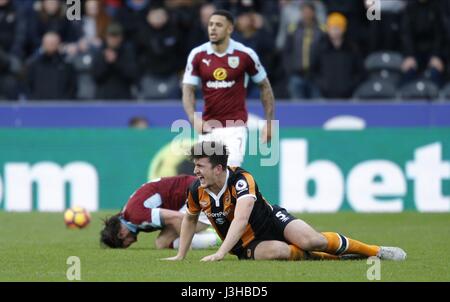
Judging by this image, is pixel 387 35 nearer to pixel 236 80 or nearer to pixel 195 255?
pixel 236 80

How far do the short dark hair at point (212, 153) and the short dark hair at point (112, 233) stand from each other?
2275 mm

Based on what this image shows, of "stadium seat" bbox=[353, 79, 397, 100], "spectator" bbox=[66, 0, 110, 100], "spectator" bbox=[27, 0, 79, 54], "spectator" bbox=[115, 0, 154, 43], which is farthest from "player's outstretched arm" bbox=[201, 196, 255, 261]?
"spectator" bbox=[27, 0, 79, 54]

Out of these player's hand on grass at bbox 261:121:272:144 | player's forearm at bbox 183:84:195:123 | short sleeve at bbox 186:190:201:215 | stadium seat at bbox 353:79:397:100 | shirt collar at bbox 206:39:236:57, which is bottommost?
short sleeve at bbox 186:190:201:215

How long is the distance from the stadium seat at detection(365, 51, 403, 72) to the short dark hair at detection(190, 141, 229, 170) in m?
10.3

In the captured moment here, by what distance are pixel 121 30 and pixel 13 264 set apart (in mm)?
10708

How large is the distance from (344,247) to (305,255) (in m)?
0.44

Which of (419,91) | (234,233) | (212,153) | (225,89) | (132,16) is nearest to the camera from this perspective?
(234,233)

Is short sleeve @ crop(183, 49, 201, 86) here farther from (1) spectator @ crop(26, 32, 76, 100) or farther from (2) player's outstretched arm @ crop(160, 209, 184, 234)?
(1) spectator @ crop(26, 32, 76, 100)

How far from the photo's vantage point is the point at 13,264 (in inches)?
434

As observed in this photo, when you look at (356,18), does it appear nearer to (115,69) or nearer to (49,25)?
(115,69)

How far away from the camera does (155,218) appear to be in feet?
41.4

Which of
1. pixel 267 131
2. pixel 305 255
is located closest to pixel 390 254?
pixel 305 255

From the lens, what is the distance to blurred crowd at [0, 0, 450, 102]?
20.5m

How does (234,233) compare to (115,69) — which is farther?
(115,69)
